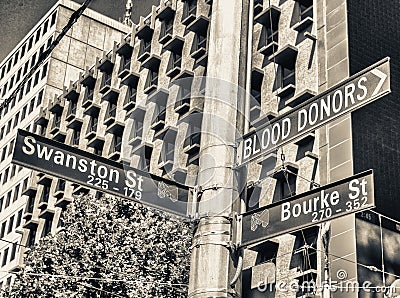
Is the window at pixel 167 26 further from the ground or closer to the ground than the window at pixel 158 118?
further from the ground

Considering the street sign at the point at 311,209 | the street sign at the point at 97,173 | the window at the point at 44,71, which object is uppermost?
the window at the point at 44,71

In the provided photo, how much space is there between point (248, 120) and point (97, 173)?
1.84 metres

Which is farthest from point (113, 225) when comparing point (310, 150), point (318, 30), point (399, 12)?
point (399, 12)

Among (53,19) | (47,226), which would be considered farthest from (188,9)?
(53,19)

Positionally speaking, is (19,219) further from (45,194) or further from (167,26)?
(167,26)

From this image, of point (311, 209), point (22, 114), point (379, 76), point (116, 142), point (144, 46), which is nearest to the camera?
point (379, 76)

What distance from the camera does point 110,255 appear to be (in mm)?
30109

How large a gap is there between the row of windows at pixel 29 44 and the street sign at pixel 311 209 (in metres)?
71.5

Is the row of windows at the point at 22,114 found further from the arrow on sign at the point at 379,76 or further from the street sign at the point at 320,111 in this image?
the arrow on sign at the point at 379,76

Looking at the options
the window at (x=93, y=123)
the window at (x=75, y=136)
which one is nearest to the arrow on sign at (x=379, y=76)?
the window at (x=93, y=123)

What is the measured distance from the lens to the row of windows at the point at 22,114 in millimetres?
71438

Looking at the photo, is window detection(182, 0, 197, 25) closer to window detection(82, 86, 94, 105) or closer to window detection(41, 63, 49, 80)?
window detection(82, 86, 94, 105)

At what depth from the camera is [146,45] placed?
174 ft

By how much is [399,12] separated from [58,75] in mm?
43479
